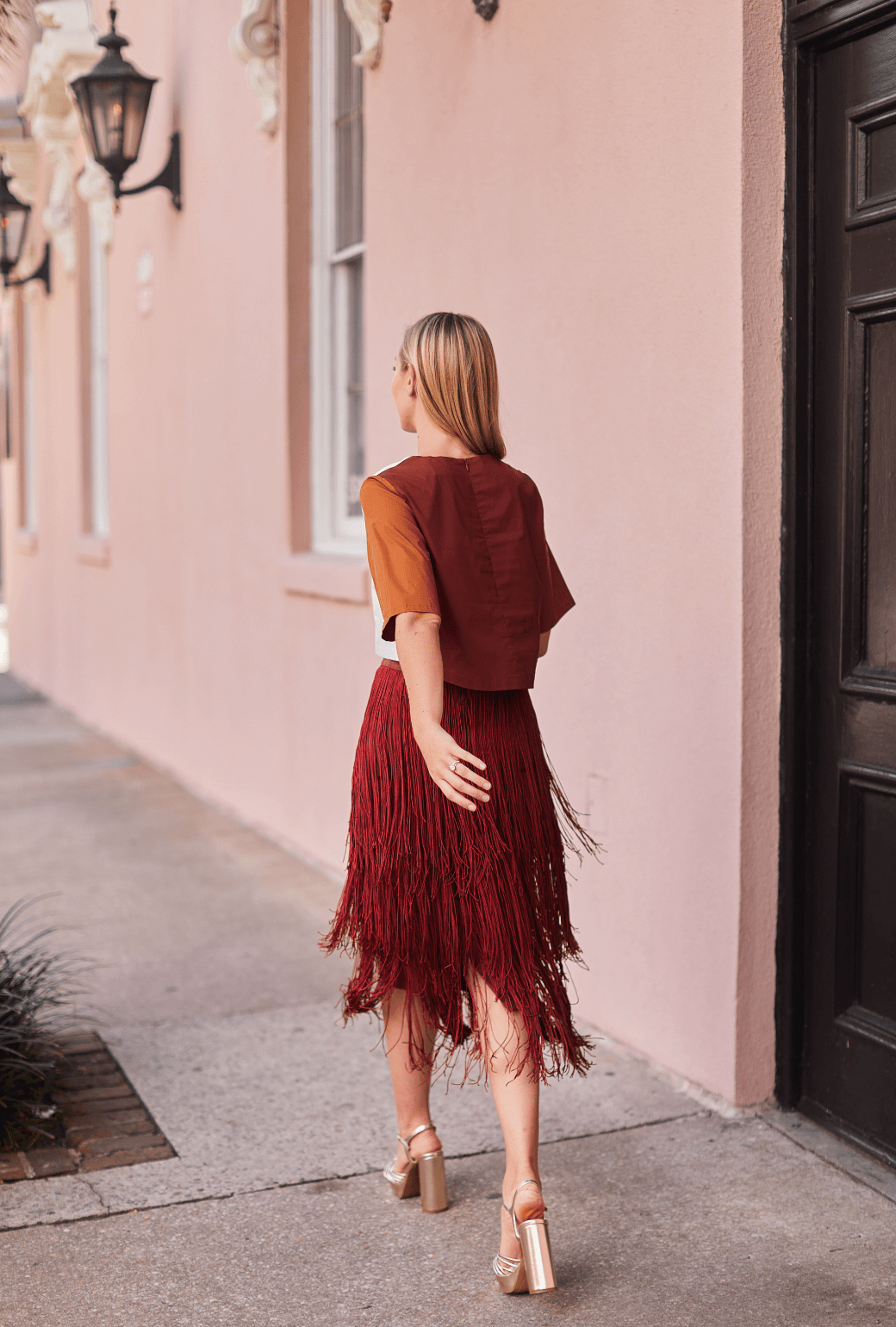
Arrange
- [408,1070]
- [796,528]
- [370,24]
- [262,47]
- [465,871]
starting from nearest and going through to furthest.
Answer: [465,871] < [408,1070] < [796,528] < [370,24] < [262,47]

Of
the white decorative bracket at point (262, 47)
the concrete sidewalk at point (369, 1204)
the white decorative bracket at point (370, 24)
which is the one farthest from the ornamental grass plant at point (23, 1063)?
the white decorative bracket at point (262, 47)

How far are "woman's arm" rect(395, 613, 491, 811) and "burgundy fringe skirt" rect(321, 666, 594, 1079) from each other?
0.17 m

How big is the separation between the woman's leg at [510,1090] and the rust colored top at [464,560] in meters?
0.65

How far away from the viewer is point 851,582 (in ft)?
10.8

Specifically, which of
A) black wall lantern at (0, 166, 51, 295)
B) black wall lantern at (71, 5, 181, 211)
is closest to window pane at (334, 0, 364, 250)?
black wall lantern at (71, 5, 181, 211)

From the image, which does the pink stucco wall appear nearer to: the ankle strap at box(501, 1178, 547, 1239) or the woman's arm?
the ankle strap at box(501, 1178, 547, 1239)

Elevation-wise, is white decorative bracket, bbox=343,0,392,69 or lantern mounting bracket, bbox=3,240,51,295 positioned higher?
lantern mounting bracket, bbox=3,240,51,295

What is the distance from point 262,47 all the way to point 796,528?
4.10 m

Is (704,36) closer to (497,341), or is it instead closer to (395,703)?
(497,341)

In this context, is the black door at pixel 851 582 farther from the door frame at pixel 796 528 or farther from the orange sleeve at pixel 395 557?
the orange sleeve at pixel 395 557

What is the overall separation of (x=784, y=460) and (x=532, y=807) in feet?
3.75

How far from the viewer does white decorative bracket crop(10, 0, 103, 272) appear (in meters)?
10.0

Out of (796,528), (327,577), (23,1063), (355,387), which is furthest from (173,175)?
(23,1063)

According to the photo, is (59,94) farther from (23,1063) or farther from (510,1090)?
(510,1090)
